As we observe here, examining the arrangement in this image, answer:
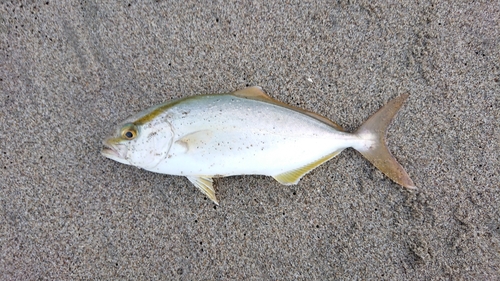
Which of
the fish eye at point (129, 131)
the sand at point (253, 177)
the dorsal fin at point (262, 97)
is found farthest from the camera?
the sand at point (253, 177)

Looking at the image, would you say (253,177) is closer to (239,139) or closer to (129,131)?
(239,139)

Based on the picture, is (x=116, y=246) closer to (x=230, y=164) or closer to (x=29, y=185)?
(x=29, y=185)

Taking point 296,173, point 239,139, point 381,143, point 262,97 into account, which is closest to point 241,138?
point 239,139

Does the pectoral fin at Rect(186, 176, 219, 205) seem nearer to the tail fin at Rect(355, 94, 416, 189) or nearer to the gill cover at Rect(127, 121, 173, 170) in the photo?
the gill cover at Rect(127, 121, 173, 170)

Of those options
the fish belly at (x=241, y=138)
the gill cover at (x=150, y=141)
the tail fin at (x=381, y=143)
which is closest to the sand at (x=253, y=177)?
the tail fin at (x=381, y=143)

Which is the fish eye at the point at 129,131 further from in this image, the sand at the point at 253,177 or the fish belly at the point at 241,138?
the sand at the point at 253,177
